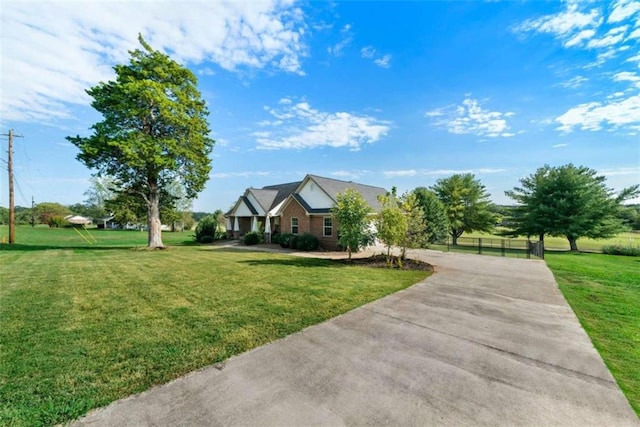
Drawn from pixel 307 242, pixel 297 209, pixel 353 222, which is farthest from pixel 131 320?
pixel 297 209

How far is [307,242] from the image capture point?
63.4 ft

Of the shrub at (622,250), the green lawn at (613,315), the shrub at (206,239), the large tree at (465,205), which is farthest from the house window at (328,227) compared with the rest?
the shrub at (622,250)

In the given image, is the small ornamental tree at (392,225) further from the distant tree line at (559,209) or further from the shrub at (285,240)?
the shrub at (285,240)

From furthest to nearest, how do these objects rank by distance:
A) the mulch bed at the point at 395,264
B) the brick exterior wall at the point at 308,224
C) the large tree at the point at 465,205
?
the large tree at the point at 465,205, the brick exterior wall at the point at 308,224, the mulch bed at the point at 395,264

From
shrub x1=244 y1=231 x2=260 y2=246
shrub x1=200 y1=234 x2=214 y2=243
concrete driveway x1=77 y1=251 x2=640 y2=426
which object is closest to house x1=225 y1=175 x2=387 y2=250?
shrub x1=244 y1=231 x2=260 y2=246

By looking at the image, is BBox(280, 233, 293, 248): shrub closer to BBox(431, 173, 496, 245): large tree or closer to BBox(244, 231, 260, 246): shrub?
BBox(244, 231, 260, 246): shrub

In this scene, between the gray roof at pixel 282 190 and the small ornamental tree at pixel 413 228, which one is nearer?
the small ornamental tree at pixel 413 228

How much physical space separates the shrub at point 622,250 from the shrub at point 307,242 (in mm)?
25632

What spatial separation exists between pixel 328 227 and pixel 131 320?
50.4 ft

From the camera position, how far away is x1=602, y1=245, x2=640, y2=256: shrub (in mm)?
21156

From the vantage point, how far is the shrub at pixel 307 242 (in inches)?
760

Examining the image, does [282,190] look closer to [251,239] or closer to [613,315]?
[251,239]

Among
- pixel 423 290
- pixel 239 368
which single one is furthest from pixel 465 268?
pixel 239 368

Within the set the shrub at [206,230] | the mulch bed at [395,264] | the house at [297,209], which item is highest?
the house at [297,209]
